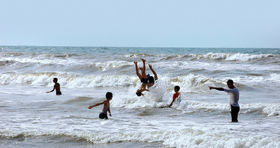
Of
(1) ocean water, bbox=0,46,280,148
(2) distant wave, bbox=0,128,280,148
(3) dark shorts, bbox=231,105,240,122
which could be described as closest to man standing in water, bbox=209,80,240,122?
(3) dark shorts, bbox=231,105,240,122

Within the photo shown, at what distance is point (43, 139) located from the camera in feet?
26.1

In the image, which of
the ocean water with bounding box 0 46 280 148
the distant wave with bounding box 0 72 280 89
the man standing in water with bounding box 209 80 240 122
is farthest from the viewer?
the distant wave with bounding box 0 72 280 89

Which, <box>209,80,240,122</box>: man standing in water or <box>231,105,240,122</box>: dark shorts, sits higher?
<box>209,80,240,122</box>: man standing in water

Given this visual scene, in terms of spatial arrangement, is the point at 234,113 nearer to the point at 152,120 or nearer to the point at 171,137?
the point at 152,120

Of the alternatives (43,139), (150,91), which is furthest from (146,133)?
(150,91)

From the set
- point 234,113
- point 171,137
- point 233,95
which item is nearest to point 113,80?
point 234,113

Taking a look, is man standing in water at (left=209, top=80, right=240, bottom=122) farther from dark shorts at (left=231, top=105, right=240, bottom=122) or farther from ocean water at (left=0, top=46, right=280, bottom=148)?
ocean water at (left=0, top=46, right=280, bottom=148)

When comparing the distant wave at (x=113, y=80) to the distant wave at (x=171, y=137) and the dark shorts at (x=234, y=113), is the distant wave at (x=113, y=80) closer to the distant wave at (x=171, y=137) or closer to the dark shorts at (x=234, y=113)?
the dark shorts at (x=234, y=113)

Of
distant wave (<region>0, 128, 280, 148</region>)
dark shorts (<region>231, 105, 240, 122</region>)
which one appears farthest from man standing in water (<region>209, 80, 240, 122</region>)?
distant wave (<region>0, 128, 280, 148</region>)

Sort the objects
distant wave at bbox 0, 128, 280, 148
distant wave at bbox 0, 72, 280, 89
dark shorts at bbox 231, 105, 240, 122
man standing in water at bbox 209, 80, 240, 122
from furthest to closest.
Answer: distant wave at bbox 0, 72, 280, 89 < dark shorts at bbox 231, 105, 240, 122 < man standing in water at bbox 209, 80, 240, 122 < distant wave at bbox 0, 128, 280, 148

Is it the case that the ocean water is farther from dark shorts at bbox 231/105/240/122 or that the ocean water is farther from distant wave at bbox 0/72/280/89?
dark shorts at bbox 231/105/240/122

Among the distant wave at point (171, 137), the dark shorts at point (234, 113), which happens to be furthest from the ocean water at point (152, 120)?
the dark shorts at point (234, 113)

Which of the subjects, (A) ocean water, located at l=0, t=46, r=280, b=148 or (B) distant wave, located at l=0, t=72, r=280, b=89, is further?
(B) distant wave, located at l=0, t=72, r=280, b=89

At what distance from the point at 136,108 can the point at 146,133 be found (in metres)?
4.16
